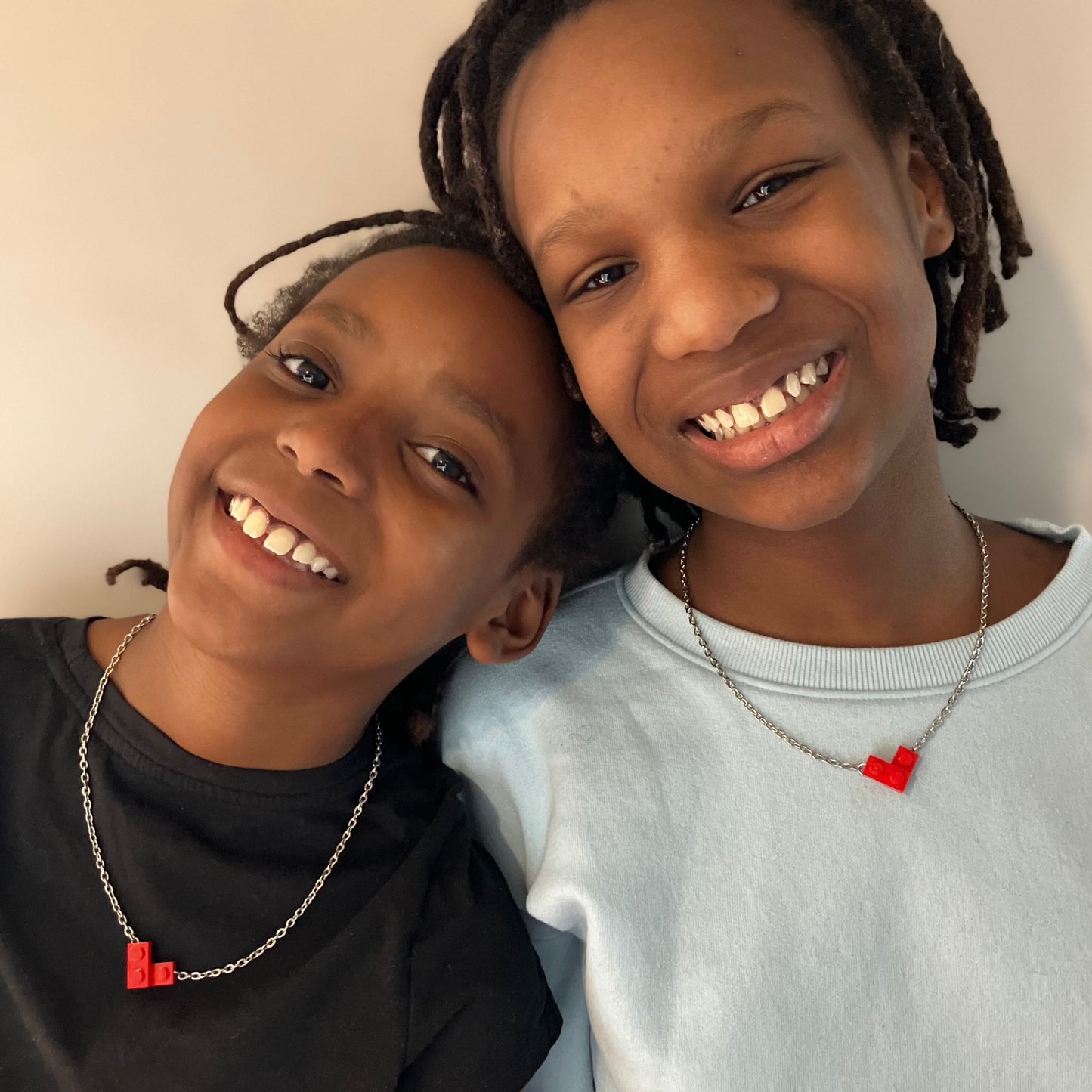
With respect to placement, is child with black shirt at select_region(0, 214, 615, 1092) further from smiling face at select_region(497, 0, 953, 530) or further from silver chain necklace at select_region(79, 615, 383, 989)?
smiling face at select_region(497, 0, 953, 530)

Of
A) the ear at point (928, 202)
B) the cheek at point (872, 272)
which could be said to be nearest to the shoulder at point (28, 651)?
the cheek at point (872, 272)

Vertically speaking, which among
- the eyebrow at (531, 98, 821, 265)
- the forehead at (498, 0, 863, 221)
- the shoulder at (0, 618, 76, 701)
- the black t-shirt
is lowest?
the black t-shirt

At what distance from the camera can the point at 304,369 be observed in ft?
2.93

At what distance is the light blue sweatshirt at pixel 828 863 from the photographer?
2.64 ft

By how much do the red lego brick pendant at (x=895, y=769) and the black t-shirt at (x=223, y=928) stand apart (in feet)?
1.30

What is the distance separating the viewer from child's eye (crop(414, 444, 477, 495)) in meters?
0.86

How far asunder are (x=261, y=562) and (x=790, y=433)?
492mm

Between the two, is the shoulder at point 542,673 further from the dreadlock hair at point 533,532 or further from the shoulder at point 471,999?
the shoulder at point 471,999

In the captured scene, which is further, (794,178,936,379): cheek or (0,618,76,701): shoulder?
(0,618,76,701): shoulder

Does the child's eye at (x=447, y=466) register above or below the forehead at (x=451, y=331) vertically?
below

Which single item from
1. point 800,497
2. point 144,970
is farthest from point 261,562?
point 800,497

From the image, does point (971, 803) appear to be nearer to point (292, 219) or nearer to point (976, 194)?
point (976, 194)

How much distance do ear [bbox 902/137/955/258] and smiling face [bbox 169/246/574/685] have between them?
1.22ft

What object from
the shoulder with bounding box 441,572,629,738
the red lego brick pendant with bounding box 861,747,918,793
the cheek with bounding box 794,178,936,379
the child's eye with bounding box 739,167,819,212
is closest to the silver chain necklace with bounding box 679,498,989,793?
the red lego brick pendant with bounding box 861,747,918,793
